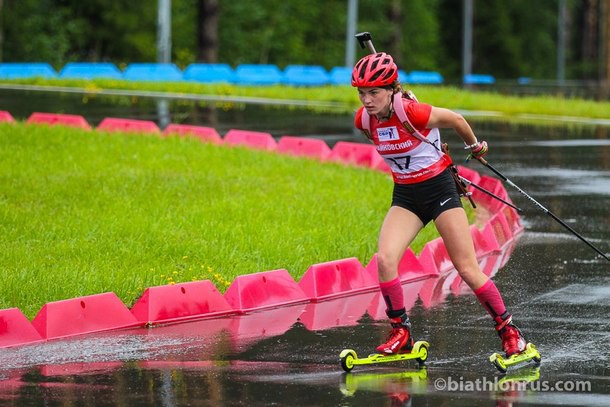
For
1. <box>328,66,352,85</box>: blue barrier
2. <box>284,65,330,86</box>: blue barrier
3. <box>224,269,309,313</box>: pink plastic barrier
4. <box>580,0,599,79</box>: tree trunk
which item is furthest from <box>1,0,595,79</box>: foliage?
<box>224,269,309,313</box>: pink plastic barrier

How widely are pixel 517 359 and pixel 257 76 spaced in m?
34.1

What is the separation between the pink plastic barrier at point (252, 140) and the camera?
794 inches

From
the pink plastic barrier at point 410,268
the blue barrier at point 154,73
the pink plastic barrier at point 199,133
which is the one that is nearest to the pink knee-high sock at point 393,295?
the pink plastic barrier at point 410,268

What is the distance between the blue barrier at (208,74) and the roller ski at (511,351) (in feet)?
103

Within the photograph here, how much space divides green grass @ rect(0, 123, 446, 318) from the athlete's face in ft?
9.78

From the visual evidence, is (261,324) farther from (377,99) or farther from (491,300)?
(377,99)

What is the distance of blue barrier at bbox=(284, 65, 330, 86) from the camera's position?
140 feet

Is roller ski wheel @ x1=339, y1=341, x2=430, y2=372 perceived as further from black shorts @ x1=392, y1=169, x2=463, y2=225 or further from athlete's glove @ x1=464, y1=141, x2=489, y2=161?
athlete's glove @ x1=464, y1=141, x2=489, y2=161

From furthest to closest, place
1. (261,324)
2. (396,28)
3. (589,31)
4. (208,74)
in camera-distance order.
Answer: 1. (589,31)
2. (396,28)
3. (208,74)
4. (261,324)

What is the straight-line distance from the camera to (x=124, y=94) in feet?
105

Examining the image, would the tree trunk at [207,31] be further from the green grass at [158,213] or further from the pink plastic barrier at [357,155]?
the pink plastic barrier at [357,155]

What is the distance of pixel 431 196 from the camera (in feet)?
27.3

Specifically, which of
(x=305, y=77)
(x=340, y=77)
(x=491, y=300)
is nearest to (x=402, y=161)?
(x=491, y=300)

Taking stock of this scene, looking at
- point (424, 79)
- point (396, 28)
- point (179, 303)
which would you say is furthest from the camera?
point (396, 28)
